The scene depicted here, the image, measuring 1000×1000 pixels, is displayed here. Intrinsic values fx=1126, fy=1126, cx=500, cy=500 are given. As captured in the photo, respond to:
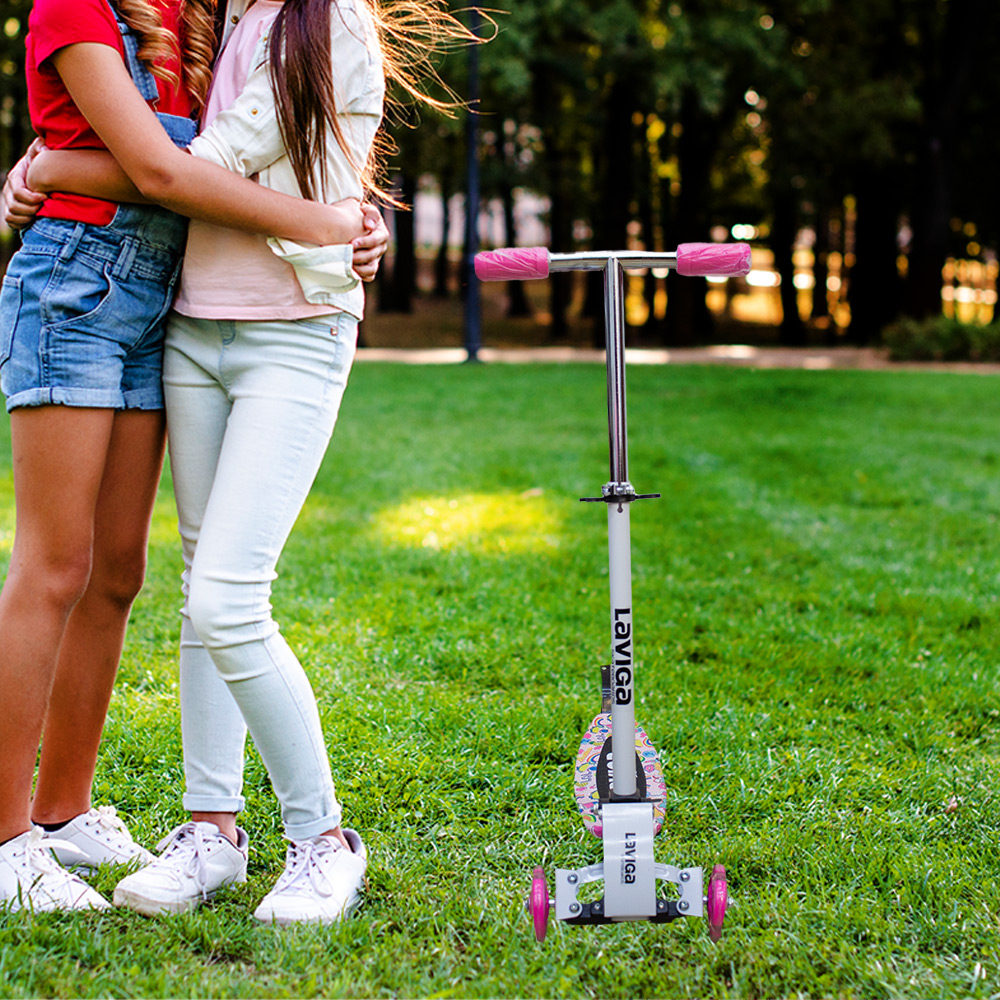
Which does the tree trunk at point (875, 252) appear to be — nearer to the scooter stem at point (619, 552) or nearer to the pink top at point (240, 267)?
the scooter stem at point (619, 552)

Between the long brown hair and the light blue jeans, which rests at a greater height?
the long brown hair

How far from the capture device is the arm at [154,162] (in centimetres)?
196

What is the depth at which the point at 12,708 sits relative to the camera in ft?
7.08

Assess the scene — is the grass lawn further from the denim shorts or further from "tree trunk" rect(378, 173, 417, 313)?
"tree trunk" rect(378, 173, 417, 313)

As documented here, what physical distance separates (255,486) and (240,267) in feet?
1.36

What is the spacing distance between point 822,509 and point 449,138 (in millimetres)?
18932

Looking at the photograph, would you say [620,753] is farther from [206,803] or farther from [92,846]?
[92,846]

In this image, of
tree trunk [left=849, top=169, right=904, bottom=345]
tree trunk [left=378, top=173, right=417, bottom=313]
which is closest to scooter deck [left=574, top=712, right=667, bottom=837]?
tree trunk [left=849, top=169, right=904, bottom=345]

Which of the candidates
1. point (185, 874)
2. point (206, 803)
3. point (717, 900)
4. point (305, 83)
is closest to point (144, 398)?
point (305, 83)

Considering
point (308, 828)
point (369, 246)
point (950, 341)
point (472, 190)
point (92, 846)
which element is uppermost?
point (472, 190)

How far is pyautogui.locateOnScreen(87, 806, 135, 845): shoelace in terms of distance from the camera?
2.44m

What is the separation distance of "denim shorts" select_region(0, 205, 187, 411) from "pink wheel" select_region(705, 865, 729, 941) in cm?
143

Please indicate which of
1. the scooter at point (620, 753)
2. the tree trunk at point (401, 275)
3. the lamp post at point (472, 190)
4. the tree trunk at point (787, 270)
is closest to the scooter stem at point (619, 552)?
the scooter at point (620, 753)

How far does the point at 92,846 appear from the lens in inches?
95.0
